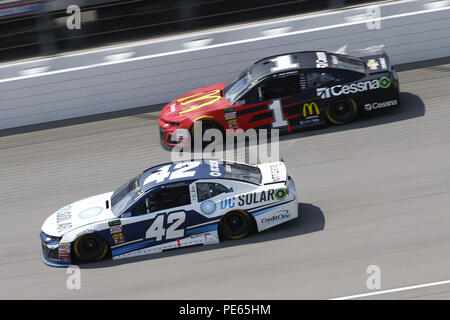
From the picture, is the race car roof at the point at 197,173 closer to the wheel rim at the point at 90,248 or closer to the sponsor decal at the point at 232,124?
the wheel rim at the point at 90,248

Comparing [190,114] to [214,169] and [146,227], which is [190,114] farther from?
[146,227]

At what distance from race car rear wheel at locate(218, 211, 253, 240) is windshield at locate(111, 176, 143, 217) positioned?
1.30 meters

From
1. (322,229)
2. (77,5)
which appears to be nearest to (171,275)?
(322,229)

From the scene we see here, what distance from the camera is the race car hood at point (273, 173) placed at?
953 centimetres

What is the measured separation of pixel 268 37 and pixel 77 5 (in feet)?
16.9

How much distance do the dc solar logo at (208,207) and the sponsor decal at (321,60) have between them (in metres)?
4.26

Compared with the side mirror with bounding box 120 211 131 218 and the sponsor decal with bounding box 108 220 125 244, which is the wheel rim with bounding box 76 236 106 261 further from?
the side mirror with bounding box 120 211 131 218

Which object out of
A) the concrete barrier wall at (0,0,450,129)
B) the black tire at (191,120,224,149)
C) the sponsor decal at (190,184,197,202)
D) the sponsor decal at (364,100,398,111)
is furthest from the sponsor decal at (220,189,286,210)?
the concrete barrier wall at (0,0,450,129)

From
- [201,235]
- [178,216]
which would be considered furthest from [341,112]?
[178,216]

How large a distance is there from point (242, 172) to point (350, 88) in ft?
12.0

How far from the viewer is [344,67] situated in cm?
1239

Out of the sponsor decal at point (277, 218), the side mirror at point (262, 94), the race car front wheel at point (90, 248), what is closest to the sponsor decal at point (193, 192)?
the sponsor decal at point (277, 218)

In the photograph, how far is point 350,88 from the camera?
1231 centimetres

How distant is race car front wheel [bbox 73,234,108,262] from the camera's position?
9391 millimetres
